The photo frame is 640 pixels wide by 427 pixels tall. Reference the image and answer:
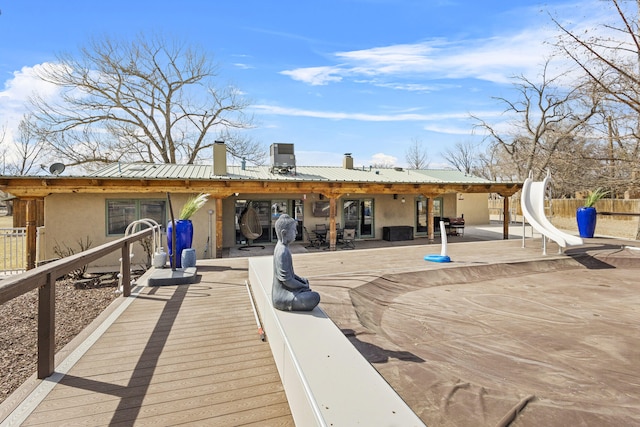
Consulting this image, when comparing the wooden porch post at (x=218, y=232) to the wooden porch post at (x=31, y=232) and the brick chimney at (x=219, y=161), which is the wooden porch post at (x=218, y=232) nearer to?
the brick chimney at (x=219, y=161)

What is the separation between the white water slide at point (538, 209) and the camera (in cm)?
746

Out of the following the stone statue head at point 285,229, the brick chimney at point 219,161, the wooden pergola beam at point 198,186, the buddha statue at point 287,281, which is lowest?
the buddha statue at point 287,281

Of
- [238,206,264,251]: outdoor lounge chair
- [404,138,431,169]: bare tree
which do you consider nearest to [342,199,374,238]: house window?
[238,206,264,251]: outdoor lounge chair

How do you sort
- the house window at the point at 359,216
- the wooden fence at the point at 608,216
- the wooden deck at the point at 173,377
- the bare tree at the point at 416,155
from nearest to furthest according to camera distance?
the wooden deck at the point at 173,377 < the house window at the point at 359,216 < the wooden fence at the point at 608,216 < the bare tree at the point at 416,155

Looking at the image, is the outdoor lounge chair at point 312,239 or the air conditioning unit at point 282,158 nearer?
the outdoor lounge chair at point 312,239

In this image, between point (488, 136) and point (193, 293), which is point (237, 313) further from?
point (488, 136)

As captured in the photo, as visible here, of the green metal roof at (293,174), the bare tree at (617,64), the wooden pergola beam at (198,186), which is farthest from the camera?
the green metal roof at (293,174)

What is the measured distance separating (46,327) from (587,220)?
12.3m

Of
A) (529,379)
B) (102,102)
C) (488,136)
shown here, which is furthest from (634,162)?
(102,102)

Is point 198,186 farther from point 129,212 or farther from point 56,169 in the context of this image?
point 56,169

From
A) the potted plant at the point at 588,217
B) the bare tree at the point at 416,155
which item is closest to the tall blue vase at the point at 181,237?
the potted plant at the point at 588,217

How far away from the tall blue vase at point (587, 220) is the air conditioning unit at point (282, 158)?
9.06m

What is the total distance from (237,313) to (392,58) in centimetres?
1034

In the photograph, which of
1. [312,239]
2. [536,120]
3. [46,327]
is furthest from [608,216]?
[46,327]
